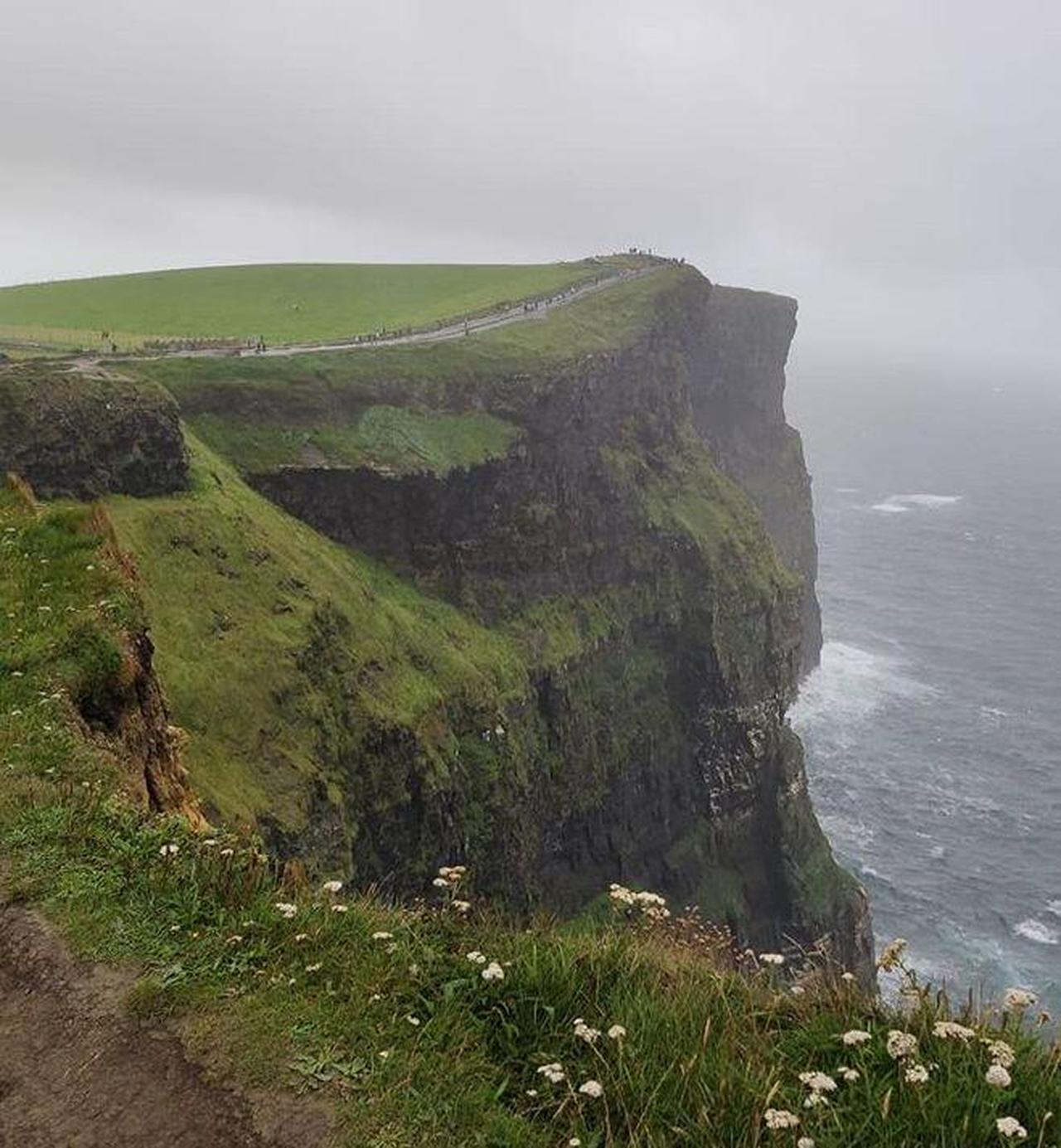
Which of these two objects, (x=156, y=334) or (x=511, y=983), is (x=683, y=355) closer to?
(x=156, y=334)

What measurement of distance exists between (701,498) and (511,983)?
2815 inches

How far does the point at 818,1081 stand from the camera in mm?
7223

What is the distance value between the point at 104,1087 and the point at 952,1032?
6776 mm

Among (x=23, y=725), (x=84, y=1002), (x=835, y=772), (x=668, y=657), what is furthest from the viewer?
(x=835, y=772)

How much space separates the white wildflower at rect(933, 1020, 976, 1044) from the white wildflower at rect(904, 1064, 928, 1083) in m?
0.42

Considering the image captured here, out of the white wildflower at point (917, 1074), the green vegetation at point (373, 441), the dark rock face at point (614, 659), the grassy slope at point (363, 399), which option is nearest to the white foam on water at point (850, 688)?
the dark rock face at point (614, 659)

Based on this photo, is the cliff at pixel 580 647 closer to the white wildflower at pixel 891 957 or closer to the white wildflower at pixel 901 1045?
the white wildflower at pixel 891 957

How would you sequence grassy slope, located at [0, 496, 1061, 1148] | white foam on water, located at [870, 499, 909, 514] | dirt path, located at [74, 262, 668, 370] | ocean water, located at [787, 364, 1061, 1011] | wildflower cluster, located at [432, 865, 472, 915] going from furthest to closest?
white foam on water, located at [870, 499, 909, 514], ocean water, located at [787, 364, 1061, 1011], dirt path, located at [74, 262, 668, 370], wildflower cluster, located at [432, 865, 472, 915], grassy slope, located at [0, 496, 1061, 1148]

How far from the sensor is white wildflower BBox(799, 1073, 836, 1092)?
7.14 m

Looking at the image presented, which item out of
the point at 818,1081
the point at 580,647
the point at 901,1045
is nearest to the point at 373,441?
the point at 580,647

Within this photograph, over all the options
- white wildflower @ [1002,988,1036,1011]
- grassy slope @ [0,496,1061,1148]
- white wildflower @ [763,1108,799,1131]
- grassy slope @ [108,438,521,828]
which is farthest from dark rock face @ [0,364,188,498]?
white wildflower @ [1002,988,1036,1011]

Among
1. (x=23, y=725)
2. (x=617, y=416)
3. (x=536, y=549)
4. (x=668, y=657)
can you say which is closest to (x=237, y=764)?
(x=23, y=725)

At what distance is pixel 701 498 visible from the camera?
78.3m

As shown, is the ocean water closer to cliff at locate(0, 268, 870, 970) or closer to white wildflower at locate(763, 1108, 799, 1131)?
cliff at locate(0, 268, 870, 970)
